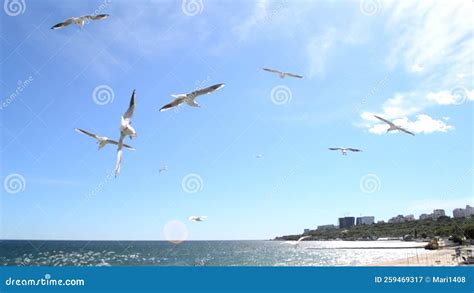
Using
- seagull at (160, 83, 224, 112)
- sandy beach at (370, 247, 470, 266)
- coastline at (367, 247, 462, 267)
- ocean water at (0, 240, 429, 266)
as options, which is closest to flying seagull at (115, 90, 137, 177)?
seagull at (160, 83, 224, 112)

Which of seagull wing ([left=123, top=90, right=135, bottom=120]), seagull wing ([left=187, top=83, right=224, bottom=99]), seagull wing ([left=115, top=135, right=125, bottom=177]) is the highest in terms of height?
seagull wing ([left=187, top=83, right=224, bottom=99])

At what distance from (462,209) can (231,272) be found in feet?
670

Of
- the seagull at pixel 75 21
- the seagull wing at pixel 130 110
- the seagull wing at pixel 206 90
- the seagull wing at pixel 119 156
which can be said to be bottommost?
the seagull wing at pixel 119 156

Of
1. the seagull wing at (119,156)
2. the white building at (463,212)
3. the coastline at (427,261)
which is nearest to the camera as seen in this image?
the seagull wing at (119,156)

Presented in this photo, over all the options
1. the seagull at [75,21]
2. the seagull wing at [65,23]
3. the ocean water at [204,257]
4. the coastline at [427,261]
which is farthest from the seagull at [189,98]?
the ocean water at [204,257]

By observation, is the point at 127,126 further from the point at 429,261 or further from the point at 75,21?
the point at 429,261

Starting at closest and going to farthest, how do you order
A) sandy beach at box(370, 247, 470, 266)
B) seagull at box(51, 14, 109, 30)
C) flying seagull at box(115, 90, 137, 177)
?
flying seagull at box(115, 90, 137, 177), seagull at box(51, 14, 109, 30), sandy beach at box(370, 247, 470, 266)

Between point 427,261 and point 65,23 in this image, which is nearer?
point 65,23

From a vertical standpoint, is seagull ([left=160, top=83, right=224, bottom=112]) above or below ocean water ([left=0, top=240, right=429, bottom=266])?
above

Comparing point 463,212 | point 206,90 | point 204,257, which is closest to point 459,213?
point 463,212

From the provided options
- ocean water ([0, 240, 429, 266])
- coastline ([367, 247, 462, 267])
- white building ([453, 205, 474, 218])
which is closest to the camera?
coastline ([367, 247, 462, 267])

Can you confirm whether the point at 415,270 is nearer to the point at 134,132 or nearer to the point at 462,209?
the point at 134,132

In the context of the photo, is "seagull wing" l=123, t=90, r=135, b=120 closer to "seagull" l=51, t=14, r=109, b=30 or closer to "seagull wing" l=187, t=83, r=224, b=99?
"seagull wing" l=187, t=83, r=224, b=99

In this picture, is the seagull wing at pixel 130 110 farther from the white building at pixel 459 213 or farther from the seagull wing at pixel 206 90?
the white building at pixel 459 213
